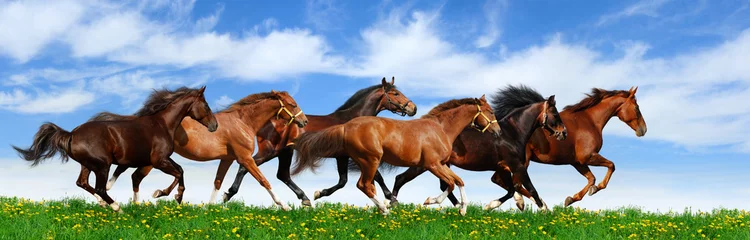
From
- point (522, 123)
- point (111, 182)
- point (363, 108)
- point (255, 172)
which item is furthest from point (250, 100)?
point (522, 123)

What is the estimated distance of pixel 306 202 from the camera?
1366 centimetres

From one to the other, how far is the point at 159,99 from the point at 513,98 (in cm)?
667

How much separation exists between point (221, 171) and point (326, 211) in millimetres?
2395

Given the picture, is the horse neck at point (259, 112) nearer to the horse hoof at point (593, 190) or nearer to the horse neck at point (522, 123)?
the horse neck at point (522, 123)

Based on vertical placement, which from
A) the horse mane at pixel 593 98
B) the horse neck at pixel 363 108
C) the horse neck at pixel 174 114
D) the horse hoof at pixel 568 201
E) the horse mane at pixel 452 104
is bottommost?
the horse hoof at pixel 568 201

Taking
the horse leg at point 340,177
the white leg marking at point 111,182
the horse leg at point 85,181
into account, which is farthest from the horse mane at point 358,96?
the horse leg at point 85,181

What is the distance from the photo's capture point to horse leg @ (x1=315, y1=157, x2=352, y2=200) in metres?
13.9

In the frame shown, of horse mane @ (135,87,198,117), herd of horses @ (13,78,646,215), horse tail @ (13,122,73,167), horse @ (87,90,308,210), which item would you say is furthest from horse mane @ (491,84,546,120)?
horse tail @ (13,122,73,167)

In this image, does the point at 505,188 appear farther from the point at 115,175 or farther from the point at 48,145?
the point at 48,145

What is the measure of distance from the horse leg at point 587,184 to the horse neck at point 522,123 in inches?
63.1

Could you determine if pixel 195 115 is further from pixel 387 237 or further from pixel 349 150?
pixel 387 237

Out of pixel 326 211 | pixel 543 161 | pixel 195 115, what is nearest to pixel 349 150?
pixel 326 211

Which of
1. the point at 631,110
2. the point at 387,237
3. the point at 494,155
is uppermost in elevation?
the point at 631,110

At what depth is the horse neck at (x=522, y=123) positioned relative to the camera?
1431 cm
